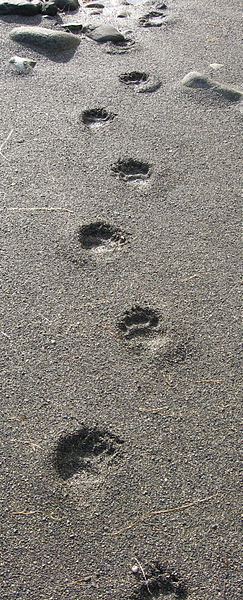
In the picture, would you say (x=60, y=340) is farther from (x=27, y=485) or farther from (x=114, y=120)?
(x=114, y=120)

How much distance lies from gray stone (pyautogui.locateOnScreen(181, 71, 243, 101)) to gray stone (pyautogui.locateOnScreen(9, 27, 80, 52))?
83 cm

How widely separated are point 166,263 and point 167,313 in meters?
0.30

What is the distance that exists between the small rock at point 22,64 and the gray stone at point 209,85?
911 mm

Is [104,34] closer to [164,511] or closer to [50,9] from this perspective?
[50,9]

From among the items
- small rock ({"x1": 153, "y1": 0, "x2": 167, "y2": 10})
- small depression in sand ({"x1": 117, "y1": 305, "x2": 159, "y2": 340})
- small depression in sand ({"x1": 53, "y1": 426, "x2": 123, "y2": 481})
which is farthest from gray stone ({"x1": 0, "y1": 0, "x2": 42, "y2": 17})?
small depression in sand ({"x1": 53, "y1": 426, "x2": 123, "y2": 481})

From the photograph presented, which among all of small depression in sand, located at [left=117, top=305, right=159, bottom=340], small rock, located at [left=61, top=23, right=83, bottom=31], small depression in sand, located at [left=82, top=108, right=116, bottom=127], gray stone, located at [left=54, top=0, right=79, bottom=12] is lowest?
small depression in sand, located at [left=117, top=305, right=159, bottom=340]

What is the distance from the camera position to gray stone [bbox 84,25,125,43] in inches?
189

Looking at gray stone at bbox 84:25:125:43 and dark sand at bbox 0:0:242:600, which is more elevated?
gray stone at bbox 84:25:125:43

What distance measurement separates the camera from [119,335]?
2775 mm

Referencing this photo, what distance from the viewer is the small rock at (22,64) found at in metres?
4.48

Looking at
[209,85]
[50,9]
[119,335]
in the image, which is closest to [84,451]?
[119,335]

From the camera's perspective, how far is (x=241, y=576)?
2.07 m

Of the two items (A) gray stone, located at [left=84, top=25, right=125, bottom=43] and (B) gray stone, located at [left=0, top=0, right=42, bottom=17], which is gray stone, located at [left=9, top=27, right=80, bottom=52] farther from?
(B) gray stone, located at [left=0, top=0, right=42, bottom=17]

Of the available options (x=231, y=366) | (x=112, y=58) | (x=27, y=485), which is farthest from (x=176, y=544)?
(x=112, y=58)
